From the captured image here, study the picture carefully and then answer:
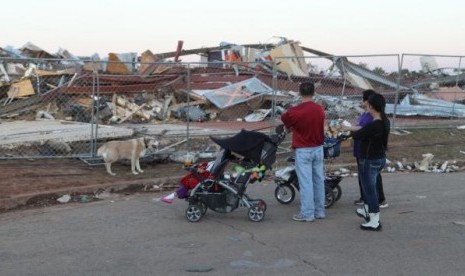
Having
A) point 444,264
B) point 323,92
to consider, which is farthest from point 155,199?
point 323,92

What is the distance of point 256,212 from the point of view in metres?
7.40

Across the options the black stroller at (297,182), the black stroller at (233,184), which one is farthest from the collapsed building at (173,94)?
the black stroller at (233,184)

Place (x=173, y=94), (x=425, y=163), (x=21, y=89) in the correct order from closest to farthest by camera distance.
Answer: (x=425, y=163) → (x=21, y=89) → (x=173, y=94)

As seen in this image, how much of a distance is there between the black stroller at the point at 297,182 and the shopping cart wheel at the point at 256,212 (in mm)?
1013

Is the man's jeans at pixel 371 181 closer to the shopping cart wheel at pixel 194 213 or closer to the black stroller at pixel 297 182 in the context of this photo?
the black stroller at pixel 297 182

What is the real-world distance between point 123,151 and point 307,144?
13.6ft

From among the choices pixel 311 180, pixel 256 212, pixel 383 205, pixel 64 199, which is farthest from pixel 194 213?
pixel 383 205

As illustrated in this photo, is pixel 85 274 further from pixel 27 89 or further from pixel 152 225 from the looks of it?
pixel 27 89

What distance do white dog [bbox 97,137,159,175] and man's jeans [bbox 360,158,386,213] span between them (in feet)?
15.4

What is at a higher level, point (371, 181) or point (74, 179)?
point (371, 181)

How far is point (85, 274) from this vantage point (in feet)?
17.4

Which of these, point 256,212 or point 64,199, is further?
point 64,199

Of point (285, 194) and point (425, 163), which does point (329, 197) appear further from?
point (425, 163)

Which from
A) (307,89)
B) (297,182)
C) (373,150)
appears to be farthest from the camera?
(297,182)
